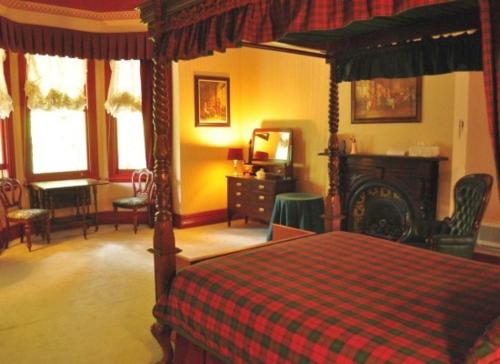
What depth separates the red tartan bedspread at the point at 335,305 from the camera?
1.83m

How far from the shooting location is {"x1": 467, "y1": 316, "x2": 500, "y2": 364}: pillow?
1.50 m

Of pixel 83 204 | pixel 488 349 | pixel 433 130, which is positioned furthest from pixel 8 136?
pixel 488 349

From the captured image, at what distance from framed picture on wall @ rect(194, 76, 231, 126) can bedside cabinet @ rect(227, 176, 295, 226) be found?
94cm

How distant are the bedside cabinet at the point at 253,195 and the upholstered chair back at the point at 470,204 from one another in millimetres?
2723

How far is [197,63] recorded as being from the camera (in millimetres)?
6844

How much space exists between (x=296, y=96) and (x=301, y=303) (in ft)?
16.4

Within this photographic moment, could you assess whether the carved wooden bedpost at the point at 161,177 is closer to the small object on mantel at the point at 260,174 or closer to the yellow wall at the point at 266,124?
the yellow wall at the point at 266,124

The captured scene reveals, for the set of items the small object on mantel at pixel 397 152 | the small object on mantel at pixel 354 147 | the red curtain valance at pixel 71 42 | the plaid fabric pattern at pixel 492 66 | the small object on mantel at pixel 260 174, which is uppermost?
the red curtain valance at pixel 71 42

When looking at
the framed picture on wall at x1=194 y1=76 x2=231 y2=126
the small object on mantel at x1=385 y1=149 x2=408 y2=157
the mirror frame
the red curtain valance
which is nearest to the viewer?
the small object on mantel at x1=385 y1=149 x2=408 y2=157

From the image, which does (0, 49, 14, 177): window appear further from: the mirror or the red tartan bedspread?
the red tartan bedspread

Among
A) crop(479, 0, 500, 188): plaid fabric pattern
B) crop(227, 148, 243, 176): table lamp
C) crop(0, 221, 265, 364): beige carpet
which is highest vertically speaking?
crop(479, 0, 500, 188): plaid fabric pattern

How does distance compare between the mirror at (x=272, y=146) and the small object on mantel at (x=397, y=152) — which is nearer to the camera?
the small object on mantel at (x=397, y=152)

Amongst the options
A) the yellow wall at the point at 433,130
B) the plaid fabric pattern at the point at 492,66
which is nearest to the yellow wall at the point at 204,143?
the yellow wall at the point at 433,130

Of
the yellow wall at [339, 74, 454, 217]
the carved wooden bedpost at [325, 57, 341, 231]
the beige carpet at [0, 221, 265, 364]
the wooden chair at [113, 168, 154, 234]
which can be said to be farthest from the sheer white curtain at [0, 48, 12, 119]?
the yellow wall at [339, 74, 454, 217]
